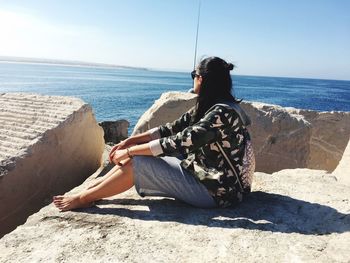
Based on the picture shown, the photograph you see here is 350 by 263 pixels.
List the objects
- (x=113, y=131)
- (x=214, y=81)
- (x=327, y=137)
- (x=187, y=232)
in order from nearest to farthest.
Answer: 1. (x=187, y=232)
2. (x=214, y=81)
3. (x=113, y=131)
4. (x=327, y=137)

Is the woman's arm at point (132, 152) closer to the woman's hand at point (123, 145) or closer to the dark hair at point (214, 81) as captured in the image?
the woman's hand at point (123, 145)

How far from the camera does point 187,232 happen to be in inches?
120

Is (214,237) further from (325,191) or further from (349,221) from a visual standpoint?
(325,191)

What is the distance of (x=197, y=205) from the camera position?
3461mm

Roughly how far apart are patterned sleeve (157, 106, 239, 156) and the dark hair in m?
0.14

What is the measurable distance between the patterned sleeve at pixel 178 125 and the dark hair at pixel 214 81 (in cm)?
41

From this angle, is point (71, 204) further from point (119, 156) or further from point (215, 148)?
point (215, 148)

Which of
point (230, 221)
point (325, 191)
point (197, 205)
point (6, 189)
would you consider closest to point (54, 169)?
point (6, 189)

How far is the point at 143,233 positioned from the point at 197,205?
591 mm

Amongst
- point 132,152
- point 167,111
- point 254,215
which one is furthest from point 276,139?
point 132,152

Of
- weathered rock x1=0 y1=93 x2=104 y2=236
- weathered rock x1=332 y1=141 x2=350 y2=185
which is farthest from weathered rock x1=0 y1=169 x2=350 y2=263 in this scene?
weathered rock x1=332 y1=141 x2=350 y2=185

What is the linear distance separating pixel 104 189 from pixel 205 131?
967 millimetres

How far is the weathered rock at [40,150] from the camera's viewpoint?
4.44 m

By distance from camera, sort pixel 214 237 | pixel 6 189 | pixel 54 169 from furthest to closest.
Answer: pixel 54 169
pixel 6 189
pixel 214 237
